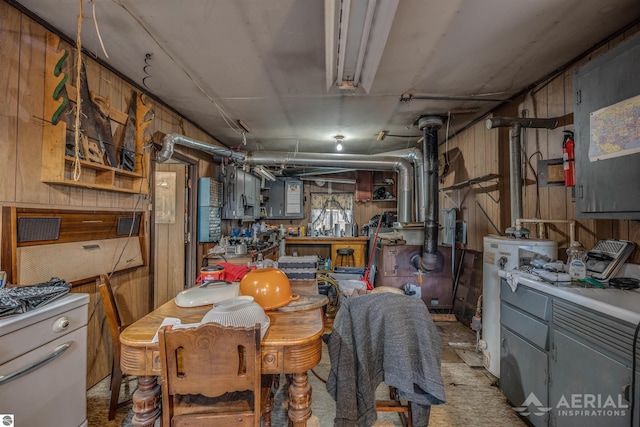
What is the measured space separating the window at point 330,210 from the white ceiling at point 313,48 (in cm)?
319

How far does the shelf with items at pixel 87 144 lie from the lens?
1.83 meters

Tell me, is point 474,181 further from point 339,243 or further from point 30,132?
point 30,132

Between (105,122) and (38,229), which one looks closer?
(38,229)

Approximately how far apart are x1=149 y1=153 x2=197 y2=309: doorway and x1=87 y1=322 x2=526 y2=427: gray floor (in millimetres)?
1497

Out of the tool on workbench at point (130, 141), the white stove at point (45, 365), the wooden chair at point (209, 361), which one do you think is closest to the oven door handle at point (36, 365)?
the white stove at point (45, 365)

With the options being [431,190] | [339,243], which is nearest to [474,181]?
[431,190]

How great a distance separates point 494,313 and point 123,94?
3819 mm

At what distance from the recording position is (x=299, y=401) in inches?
49.1

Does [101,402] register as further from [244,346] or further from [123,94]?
[123,94]

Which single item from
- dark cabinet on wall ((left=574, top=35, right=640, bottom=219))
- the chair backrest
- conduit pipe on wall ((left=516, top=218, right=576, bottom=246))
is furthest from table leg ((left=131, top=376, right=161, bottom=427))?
conduit pipe on wall ((left=516, top=218, right=576, bottom=246))

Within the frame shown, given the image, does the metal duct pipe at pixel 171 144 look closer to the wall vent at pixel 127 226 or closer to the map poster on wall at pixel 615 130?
the wall vent at pixel 127 226

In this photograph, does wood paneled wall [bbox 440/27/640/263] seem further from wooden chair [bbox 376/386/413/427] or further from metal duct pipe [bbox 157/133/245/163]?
metal duct pipe [bbox 157/133/245/163]

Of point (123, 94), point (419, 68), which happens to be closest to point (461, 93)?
point (419, 68)

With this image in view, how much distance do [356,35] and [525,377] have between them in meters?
2.41
